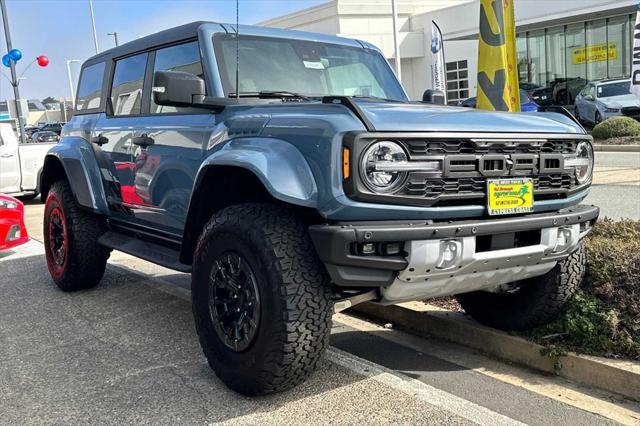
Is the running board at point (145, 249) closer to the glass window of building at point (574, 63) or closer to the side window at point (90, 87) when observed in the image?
the side window at point (90, 87)

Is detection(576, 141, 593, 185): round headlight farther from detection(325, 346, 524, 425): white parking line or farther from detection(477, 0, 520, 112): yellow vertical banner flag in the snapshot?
detection(477, 0, 520, 112): yellow vertical banner flag

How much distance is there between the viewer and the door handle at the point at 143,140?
14.9ft

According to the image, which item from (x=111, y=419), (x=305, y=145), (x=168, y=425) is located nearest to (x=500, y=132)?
(x=305, y=145)

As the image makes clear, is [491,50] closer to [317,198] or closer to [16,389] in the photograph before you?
[317,198]

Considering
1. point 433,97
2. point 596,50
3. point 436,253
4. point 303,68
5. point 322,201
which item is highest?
point 596,50

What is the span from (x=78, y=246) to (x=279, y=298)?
327cm

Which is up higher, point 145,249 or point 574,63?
point 574,63

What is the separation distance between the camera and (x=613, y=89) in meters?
20.9

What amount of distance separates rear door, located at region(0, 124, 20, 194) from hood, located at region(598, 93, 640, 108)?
56.8 feet

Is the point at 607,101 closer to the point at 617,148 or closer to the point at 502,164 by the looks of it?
the point at 617,148

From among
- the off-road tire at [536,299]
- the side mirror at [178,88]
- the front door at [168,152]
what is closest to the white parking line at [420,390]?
the off-road tire at [536,299]

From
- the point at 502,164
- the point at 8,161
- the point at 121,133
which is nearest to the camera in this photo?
the point at 502,164

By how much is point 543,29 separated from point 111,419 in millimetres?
31883

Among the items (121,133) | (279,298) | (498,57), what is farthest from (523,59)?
(279,298)
